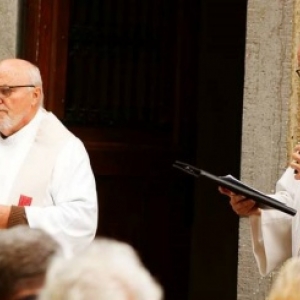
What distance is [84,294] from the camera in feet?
8.21

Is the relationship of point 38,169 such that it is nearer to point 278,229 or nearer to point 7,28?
point 278,229

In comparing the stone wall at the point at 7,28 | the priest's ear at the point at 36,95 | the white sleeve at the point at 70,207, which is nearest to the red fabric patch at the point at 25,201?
the white sleeve at the point at 70,207

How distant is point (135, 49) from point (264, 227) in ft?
8.61

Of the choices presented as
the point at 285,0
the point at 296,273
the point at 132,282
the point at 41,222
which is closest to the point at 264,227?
the point at 41,222

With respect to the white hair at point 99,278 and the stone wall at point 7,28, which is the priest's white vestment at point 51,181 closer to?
the stone wall at point 7,28

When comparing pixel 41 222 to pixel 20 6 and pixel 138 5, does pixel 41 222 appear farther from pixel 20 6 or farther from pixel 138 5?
pixel 138 5

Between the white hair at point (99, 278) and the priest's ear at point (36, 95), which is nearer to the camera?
the white hair at point (99, 278)

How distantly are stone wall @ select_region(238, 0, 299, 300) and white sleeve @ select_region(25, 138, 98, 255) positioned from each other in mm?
1334

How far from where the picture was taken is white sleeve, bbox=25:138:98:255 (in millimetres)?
5199

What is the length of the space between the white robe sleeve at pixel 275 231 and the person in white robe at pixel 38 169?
33.1 inches

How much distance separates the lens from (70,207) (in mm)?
5242

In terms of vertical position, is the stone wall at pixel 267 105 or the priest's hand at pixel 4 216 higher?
the stone wall at pixel 267 105

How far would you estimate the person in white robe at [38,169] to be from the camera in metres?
5.22

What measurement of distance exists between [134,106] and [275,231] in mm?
2507
